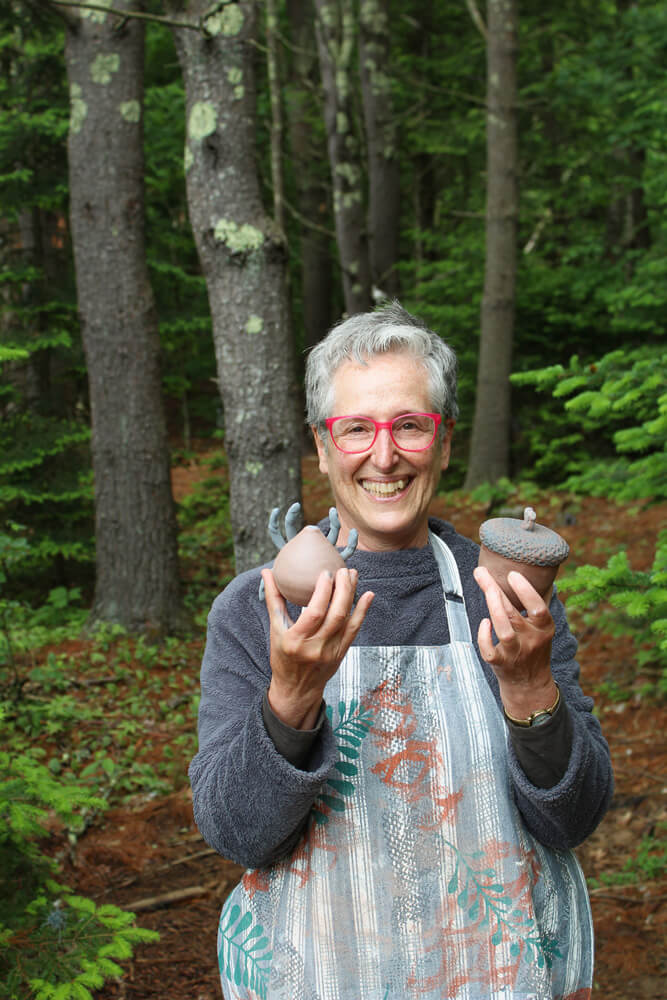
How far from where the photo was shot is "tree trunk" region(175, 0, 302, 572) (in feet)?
13.8

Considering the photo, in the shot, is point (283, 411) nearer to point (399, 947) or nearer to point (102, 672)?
point (102, 672)

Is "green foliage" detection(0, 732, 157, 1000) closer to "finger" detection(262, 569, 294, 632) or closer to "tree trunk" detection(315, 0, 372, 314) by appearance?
"finger" detection(262, 569, 294, 632)

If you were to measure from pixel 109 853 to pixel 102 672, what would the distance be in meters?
2.01

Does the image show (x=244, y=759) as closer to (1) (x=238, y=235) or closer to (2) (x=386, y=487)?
(2) (x=386, y=487)

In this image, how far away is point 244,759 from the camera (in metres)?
1.64

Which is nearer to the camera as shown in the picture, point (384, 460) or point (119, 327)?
point (384, 460)

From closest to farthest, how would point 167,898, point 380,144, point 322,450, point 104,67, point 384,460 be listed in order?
1. point 384,460
2. point 322,450
3. point 167,898
4. point 104,67
5. point 380,144

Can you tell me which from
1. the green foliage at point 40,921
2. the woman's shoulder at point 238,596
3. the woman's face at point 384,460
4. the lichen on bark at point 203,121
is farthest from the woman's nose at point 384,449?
the lichen on bark at point 203,121

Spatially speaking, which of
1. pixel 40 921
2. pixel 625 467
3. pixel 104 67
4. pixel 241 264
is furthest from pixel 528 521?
pixel 104 67

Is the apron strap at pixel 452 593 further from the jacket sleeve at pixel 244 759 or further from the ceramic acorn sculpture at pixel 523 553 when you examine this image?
the jacket sleeve at pixel 244 759

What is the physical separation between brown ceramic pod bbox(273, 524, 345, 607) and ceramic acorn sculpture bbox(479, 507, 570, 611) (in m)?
0.32

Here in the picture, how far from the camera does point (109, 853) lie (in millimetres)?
4016

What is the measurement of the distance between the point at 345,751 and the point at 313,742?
0.44 ft

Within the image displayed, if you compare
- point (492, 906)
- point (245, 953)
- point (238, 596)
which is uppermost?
point (238, 596)
